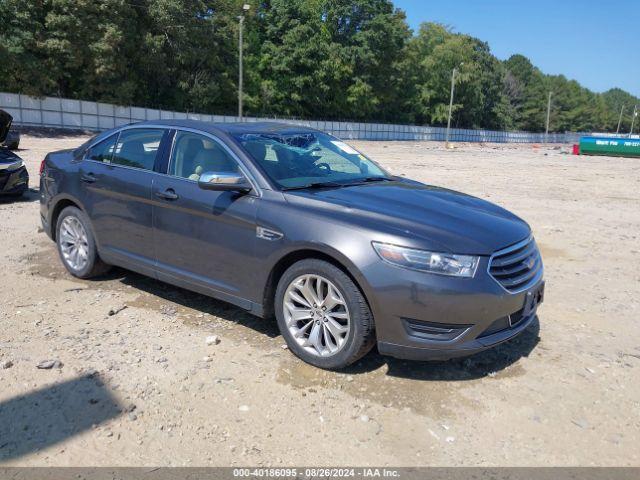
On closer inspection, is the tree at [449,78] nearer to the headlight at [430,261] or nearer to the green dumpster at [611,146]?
the green dumpster at [611,146]

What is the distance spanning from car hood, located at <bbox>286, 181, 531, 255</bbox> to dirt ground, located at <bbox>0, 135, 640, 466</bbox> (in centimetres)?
99

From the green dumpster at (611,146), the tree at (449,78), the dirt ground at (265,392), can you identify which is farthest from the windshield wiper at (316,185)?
the tree at (449,78)

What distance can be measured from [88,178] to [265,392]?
3.08 m

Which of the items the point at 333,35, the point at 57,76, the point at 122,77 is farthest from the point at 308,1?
the point at 57,76

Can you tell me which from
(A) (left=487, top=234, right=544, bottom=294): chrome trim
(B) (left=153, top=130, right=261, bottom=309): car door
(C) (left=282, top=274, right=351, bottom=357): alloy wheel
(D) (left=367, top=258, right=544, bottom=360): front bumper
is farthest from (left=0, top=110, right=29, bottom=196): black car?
(A) (left=487, top=234, right=544, bottom=294): chrome trim

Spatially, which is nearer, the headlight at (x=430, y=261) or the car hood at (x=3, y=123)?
the headlight at (x=430, y=261)

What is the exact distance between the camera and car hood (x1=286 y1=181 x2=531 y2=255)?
12.1 ft

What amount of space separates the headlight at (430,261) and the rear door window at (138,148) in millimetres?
2541

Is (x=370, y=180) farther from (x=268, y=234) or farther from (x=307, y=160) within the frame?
(x=268, y=234)

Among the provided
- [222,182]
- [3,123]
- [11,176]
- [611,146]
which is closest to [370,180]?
[222,182]

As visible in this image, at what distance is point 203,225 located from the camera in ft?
14.9

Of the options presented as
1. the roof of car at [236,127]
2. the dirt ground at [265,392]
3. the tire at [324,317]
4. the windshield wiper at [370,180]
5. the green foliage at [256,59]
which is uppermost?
the green foliage at [256,59]

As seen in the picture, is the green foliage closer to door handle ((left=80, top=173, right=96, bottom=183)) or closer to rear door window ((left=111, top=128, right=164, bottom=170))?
door handle ((left=80, top=173, right=96, bottom=183))

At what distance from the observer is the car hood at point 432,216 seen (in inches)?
146
